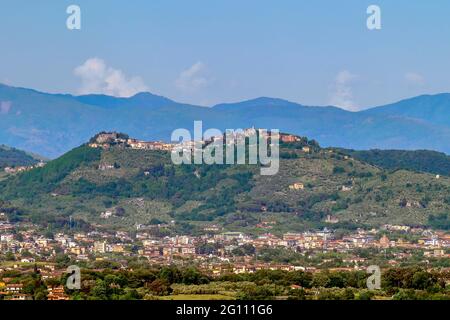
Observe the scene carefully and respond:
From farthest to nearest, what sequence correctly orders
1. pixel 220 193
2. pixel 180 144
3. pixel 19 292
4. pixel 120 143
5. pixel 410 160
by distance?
1. pixel 410 160
2. pixel 180 144
3. pixel 120 143
4. pixel 220 193
5. pixel 19 292

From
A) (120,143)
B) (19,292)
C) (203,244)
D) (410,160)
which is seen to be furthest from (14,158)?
(19,292)

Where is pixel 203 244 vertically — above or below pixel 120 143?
below

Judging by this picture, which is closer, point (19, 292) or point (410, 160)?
point (19, 292)

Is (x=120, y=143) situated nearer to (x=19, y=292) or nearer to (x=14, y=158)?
(x=14, y=158)

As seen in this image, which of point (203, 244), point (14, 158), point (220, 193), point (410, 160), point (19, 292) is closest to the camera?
point (19, 292)

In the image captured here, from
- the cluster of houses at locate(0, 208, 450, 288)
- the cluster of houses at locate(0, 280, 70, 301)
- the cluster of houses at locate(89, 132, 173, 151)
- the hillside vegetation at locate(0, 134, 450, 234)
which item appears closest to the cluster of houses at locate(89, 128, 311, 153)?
the cluster of houses at locate(89, 132, 173, 151)

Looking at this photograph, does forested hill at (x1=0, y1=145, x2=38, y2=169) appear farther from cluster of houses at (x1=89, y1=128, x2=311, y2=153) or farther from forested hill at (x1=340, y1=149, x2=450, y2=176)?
forested hill at (x1=340, y1=149, x2=450, y2=176)

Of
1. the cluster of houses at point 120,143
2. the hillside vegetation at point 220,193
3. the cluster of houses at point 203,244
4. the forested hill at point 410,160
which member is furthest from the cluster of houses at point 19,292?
the forested hill at point 410,160

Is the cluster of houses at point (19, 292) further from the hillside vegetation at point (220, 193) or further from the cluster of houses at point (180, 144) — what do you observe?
the cluster of houses at point (180, 144)

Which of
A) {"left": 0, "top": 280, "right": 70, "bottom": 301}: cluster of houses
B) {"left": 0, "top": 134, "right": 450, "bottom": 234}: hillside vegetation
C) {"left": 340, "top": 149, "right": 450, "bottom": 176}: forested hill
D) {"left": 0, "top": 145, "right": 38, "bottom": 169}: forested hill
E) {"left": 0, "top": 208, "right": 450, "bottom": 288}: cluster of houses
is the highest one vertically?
{"left": 0, "top": 145, "right": 38, "bottom": 169}: forested hill

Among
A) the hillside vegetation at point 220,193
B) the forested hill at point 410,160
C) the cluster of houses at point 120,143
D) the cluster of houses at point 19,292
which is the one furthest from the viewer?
the forested hill at point 410,160

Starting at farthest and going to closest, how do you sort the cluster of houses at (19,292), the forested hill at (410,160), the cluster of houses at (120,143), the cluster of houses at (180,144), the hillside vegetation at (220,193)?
the forested hill at (410,160), the cluster of houses at (120,143), the cluster of houses at (180,144), the hillside vegetation at (220,193), the cluster of houses at (19,292)

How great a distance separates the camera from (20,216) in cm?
11794

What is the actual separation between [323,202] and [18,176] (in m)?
34.7
